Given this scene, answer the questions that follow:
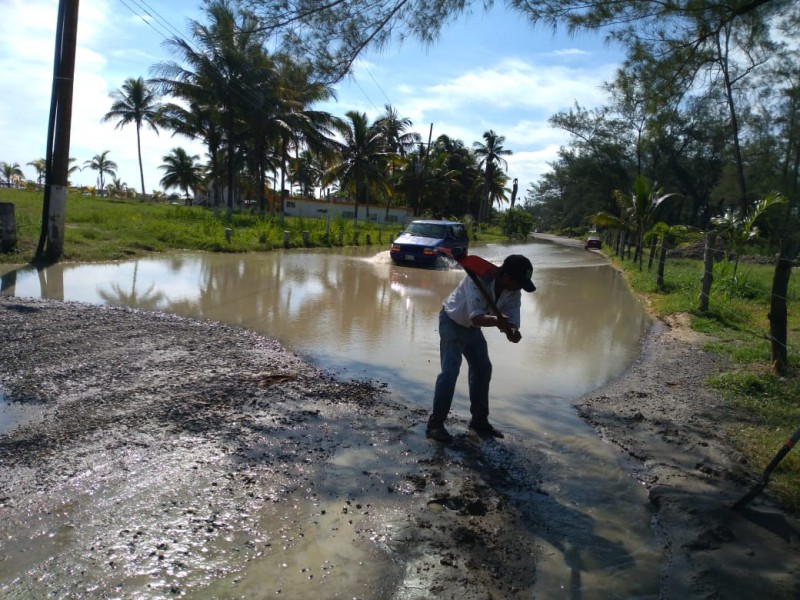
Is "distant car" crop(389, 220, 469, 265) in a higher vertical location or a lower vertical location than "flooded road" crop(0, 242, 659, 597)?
higher

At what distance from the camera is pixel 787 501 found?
364cm

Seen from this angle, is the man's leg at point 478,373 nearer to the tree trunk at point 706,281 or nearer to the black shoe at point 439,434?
the black shoe at point 439,434

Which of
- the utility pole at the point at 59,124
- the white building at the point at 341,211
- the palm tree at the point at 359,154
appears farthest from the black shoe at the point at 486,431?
the white building at the point at 341,211

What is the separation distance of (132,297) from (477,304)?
286 inches

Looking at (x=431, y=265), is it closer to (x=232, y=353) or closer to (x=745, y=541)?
(x=232, y=353)

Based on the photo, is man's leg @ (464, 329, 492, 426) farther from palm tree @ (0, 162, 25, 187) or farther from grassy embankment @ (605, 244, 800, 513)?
palm tree @ (0, 162, 25, 187)

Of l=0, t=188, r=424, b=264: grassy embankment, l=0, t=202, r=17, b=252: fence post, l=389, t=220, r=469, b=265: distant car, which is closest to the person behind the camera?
l=0, t=202, r=17, b=252: fence post

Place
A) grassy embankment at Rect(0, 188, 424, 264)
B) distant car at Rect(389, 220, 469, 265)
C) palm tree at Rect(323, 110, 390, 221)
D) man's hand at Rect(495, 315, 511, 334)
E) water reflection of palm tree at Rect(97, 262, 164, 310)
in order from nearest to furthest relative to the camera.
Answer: man's hand at Rect(495, 315, 511, 334), water reflection of palm tree at Rect(97, 262, 164, 310), grassy embankment at Rect(0, 188, 424, 264), distant car at Rect(389, 220, 469, 265), palm tree at Rect(323, 110, 390, 221)

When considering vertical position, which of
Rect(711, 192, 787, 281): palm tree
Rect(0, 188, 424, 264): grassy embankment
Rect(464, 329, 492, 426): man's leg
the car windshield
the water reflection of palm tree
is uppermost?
Rect(711, 192, 787, 281): palm tree

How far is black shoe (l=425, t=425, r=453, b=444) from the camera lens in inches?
170

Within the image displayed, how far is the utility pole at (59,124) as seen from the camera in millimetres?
11508

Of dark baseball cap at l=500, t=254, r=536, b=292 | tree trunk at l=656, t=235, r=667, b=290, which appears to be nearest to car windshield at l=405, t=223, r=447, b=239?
tree trunk at l=656, t=235, r=667, b=290

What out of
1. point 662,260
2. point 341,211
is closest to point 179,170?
point 341,211

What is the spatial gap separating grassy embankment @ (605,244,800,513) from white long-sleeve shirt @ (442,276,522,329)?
204 cm
